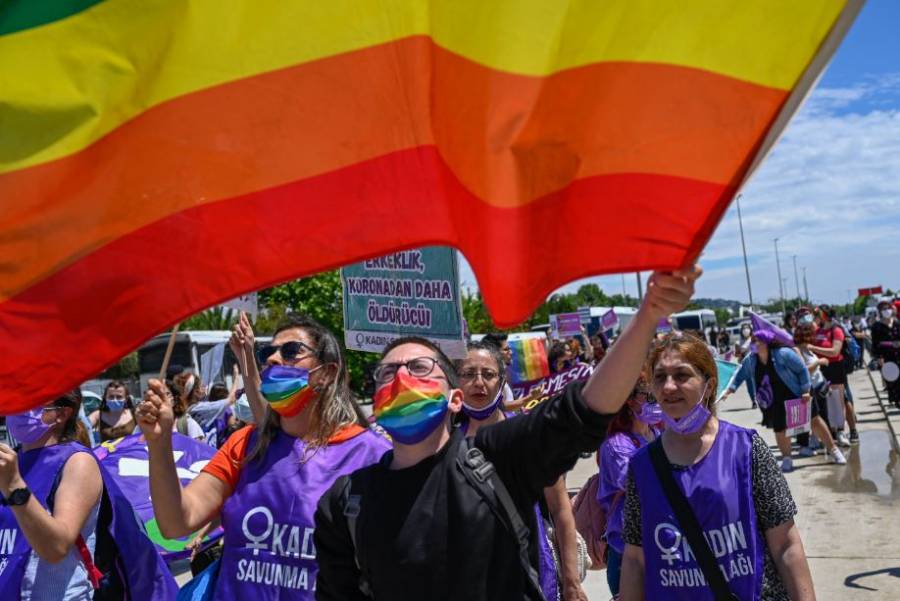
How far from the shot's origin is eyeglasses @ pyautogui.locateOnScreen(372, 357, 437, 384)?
9.53 ft

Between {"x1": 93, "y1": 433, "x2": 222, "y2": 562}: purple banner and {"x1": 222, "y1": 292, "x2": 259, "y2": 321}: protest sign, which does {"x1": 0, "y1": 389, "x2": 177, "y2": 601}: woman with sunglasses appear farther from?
{"x1": 93, "y1": 433, "x2": 222, "y2": 562}: purple banner

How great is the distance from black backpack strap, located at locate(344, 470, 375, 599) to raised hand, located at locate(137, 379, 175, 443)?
0.69 m

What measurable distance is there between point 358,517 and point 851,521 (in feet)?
24.5

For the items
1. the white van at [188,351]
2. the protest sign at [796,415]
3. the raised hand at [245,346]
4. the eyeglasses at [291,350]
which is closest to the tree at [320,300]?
the white van at [188,351]

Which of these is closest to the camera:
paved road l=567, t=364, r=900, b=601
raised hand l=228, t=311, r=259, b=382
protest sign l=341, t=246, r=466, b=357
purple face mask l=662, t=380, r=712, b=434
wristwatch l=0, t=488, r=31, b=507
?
wristwatch l=0, t=488, r=31, b=507

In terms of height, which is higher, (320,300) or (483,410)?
(320,300)

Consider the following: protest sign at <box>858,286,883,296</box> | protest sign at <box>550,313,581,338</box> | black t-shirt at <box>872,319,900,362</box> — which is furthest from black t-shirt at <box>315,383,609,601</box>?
protest sign at <box>858,286,883,296</box>

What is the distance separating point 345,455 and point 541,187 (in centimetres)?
145

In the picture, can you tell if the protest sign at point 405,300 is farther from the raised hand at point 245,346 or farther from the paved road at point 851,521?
the paved road at point 851,521

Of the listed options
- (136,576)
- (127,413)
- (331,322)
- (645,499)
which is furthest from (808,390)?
(331,322)

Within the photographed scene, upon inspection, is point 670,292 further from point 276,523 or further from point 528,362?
point 528,362

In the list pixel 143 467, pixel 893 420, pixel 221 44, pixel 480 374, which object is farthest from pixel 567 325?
pixel 221 44

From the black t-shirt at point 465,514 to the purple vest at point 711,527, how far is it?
87 cm

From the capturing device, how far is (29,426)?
13.0 feet
